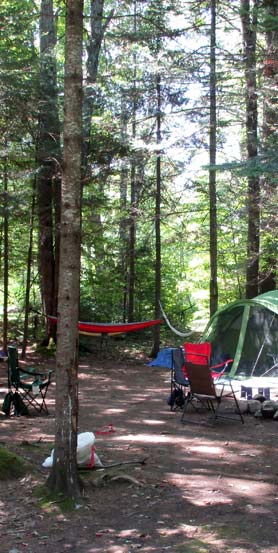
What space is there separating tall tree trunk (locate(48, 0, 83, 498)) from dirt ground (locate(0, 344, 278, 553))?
232 mm

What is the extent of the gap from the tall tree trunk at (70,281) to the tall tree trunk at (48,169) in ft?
20.4

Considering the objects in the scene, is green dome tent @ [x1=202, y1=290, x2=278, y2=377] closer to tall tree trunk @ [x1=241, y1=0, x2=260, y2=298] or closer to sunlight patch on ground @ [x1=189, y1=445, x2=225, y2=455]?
tall tree trunk @ [x1=241, y1=0, x2=260, y2=298]

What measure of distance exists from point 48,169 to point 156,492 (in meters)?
8.40

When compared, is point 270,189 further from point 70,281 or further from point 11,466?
point 11,466

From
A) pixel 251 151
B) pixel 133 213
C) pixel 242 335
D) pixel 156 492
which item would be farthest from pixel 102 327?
pixel 156 492

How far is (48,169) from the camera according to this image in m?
10.9

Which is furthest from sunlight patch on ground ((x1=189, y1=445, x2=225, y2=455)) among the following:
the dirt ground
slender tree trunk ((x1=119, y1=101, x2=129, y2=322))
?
slender tree trunk ((x1=119, y1=101, x2=129, y2=322))

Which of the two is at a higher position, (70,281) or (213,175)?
(213,175)

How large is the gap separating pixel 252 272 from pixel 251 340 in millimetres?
2683

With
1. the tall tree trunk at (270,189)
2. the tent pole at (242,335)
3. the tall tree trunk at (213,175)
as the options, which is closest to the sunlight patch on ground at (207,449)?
the tent pole at (242,335)

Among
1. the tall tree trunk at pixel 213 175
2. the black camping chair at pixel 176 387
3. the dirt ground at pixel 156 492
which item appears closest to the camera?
the dirt ground at pixel 156 492

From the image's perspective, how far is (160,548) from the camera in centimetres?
275

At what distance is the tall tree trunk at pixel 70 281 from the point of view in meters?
3.36

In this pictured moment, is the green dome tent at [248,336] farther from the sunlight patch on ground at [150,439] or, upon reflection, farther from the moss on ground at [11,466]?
the moss on ground at [11,466]
